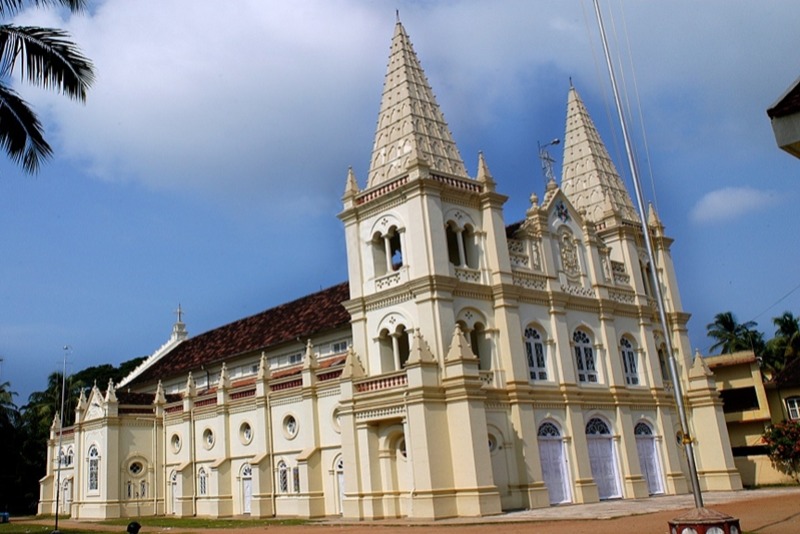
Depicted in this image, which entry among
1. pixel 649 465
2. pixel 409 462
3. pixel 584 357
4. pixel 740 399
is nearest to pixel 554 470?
pixel 584 357

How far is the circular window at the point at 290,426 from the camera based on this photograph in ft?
109

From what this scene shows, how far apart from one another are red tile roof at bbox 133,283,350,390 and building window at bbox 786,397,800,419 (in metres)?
25.1

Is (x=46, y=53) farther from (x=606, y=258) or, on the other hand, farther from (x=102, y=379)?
(x=102, y=379)

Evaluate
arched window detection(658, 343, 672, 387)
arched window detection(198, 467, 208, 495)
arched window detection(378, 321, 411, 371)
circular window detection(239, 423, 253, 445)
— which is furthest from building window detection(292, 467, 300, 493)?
arched window detection(658, 343, 672, 387)

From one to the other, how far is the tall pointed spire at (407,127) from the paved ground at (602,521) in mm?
13326

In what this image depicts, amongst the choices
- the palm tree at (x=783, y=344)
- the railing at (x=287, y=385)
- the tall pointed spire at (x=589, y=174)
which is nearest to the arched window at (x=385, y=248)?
the railing at (x=287, y=385)

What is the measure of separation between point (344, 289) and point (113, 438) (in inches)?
604

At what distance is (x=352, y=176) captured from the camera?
31828 mm

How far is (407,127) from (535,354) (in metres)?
10.8

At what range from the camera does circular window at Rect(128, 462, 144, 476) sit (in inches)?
1641

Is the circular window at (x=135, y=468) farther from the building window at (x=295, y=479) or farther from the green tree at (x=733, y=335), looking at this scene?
the green tree at (x=733, y=335)

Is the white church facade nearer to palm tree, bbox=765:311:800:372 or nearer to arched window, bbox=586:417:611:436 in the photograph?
arched window, bbox=586:417:611:436

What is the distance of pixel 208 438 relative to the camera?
38.9 metres

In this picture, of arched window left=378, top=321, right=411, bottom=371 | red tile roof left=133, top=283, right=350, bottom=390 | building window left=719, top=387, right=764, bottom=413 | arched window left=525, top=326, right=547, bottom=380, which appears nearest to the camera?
arched window left=378, top=321, right=411, bottom=371
